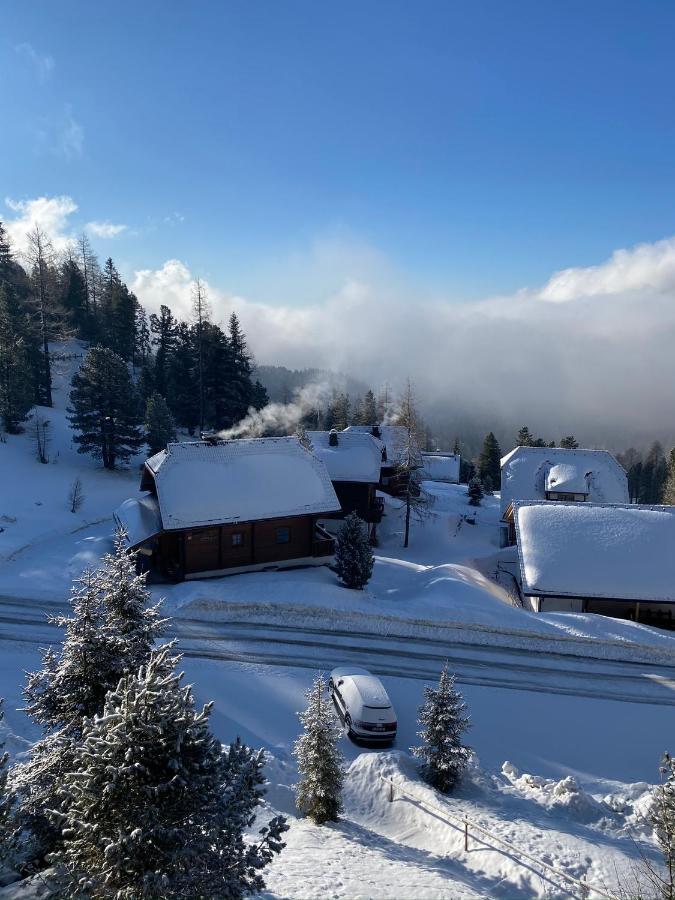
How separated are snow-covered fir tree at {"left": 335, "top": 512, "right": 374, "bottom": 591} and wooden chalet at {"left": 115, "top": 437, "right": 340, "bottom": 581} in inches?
113

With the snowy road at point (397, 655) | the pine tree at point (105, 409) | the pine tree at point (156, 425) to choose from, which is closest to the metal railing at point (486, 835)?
the snowy road at point (397, 655)


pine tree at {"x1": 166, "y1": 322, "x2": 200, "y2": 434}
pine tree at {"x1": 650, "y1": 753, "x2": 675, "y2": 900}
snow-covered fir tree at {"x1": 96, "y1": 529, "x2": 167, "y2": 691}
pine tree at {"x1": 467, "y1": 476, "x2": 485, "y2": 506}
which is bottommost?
pine tree at {"x1": 467, "y1": 476, "x2": 485, "y2": 506}

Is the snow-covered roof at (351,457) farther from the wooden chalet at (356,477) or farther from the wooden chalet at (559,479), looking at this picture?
the wooden chalet at (559,479)

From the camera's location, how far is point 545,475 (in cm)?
4622

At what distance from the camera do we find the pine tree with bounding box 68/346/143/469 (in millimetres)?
42969

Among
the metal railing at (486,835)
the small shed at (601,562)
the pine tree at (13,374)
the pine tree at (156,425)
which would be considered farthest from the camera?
the pine tree at (156,425)

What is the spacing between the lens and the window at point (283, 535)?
103 ft

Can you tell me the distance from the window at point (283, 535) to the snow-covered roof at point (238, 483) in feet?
4.34

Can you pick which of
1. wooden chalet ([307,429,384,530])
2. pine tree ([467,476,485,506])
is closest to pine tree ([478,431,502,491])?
pine tree ([467,476,485,506])

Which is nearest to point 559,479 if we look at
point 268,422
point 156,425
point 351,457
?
point 351,457

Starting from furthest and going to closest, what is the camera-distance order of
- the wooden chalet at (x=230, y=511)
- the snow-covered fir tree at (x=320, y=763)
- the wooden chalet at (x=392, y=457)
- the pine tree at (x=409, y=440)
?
the wooden chalet at (x=392, y=457)
the pine tree at (x=409, y=440)
the wooden chalet at (x=230, y=511)
the snow-covered fir tree at (x=320, y=763)

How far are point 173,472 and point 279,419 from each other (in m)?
28.6

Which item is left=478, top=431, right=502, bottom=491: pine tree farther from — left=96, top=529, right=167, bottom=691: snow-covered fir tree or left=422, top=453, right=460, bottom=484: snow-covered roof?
left=96, top=529, right=167, bottom=691: snow-covered fir tree

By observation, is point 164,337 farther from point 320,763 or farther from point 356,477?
point 320,763
